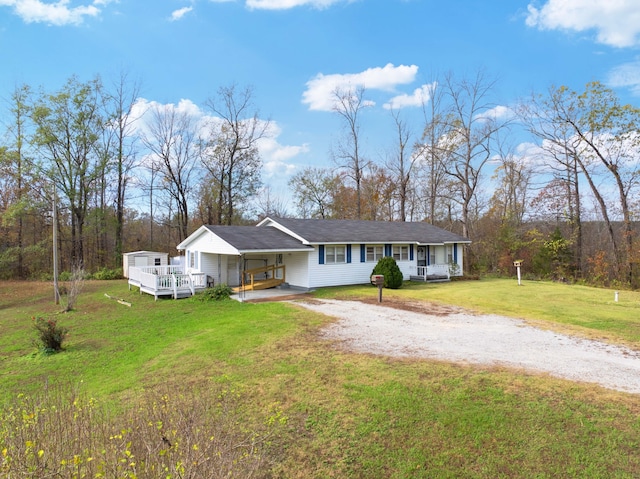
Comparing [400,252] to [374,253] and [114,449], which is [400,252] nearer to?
[374,253]

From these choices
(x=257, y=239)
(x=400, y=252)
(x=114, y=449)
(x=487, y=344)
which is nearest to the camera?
(x=114, y=449)

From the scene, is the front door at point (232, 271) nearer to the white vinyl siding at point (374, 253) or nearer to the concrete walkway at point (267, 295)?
the concrete walkway at point (267, 295)

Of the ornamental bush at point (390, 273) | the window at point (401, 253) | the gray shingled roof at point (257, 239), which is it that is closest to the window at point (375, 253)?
the window at point (401, 253)

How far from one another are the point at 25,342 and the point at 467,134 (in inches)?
1135

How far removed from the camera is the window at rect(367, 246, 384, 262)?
19.3 metres

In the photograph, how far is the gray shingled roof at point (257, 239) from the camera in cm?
1529

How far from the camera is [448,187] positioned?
101 feet

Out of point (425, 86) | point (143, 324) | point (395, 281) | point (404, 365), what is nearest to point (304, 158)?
point (425, 86)

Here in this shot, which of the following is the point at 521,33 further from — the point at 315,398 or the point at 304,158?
the point at 304,158

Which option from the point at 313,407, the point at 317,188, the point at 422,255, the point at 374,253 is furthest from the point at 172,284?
the point at 317,188

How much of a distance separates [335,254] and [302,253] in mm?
1748

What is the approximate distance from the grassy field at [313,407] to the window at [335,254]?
7780 mm

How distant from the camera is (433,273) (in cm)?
2094

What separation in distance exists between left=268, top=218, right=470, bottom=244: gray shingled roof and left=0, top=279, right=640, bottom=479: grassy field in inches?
330
